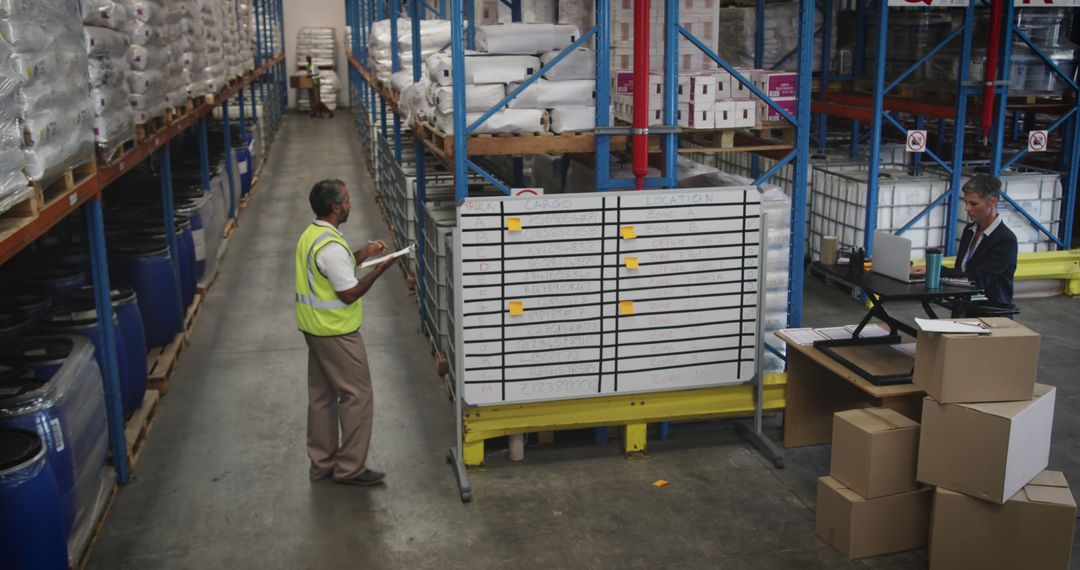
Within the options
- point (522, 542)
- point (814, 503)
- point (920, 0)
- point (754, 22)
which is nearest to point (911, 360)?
point (814, 503)

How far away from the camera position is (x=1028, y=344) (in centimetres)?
474

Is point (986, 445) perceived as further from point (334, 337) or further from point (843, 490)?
point (334, 337)

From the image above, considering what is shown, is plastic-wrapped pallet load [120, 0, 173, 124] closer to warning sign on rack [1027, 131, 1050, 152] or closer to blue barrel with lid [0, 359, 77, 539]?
blue barrel with lid [0, 359, 77, 539]

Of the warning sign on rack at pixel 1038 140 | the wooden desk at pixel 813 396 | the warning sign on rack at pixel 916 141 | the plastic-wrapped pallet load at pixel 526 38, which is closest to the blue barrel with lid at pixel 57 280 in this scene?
the plastic-wrapped pallet load at pixel 526 38

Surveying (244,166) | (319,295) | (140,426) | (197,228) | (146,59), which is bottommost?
(140,426)

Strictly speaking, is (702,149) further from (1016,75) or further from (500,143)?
(1016,75)

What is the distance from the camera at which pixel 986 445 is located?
4.68 m

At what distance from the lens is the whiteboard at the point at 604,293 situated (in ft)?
19.3

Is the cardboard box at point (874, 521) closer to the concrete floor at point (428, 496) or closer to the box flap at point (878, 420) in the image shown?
the concrete floor at point (428, 496)

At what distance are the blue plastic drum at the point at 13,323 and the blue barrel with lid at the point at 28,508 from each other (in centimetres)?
159

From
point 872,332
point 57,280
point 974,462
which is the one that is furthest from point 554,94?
point 57,280

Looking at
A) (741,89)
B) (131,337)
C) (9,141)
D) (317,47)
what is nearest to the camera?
(9,141)

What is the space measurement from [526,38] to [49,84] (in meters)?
2.98

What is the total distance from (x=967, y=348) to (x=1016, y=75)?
6733 mm
